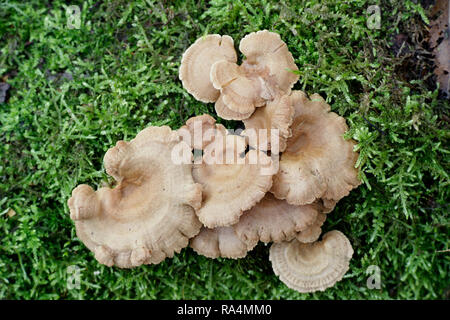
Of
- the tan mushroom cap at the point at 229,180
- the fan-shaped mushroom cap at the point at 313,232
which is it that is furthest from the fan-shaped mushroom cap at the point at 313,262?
the tan mushroom cap at the point at 229,180

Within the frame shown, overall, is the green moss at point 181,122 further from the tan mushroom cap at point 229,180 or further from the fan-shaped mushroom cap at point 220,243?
the tan mushroom cap at point 229,180

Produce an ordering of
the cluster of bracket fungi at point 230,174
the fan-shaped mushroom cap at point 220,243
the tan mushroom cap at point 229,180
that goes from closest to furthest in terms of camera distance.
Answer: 1. the tan mushroom cap at point 229,180
2. the cluster of bracket fungi at point 230,174
3. the fan-shaped mushroom cap at point 220,243

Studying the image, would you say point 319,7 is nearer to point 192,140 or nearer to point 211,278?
point 192,140

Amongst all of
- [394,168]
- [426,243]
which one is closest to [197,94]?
[394,168]

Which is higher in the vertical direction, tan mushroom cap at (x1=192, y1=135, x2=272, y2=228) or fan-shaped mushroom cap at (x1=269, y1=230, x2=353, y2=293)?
tan mushroom cap at (x1=192, y1=135, x2=272, y2=228)

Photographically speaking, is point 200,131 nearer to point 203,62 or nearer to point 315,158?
point 203,62

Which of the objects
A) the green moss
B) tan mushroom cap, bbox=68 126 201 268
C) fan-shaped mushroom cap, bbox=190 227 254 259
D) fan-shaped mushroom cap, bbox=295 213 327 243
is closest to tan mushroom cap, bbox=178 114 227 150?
tan mushroom cap, bbox=68 126 201 268

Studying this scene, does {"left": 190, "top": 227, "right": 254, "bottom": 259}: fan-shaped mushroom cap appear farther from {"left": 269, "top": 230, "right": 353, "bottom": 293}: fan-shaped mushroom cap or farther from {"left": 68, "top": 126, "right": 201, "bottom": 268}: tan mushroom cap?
{"left": 269, "top": 230, "right": 353, "bottom": 293}: fan-shaped mushroom cap

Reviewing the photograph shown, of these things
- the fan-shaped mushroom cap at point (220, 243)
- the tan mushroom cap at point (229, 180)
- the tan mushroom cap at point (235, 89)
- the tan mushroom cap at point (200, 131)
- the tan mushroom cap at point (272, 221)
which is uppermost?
the tan mushroom cap at point (235, 89)
